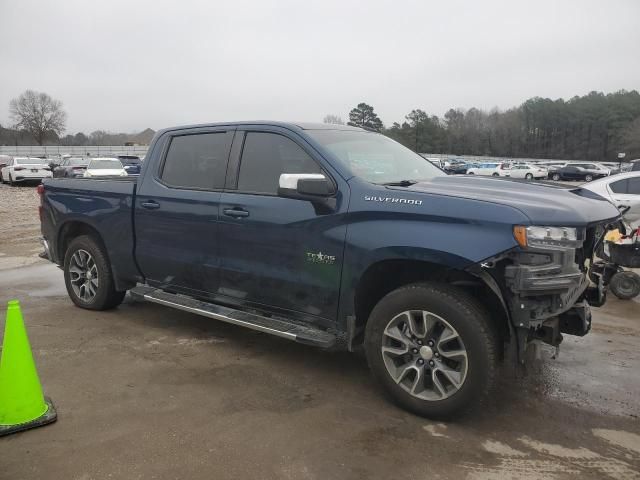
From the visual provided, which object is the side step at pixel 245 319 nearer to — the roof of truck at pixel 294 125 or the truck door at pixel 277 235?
the truck door at pixel 277 235

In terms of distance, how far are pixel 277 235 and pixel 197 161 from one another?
1270mm

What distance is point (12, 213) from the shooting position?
1506cm

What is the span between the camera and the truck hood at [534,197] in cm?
311

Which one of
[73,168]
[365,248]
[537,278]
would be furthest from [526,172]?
[537,278]

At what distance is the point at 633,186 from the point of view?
1081 cm

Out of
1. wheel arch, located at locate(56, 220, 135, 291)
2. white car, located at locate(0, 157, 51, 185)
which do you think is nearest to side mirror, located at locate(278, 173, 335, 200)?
wheel arch, located at locate(56, 220, 135, 291)

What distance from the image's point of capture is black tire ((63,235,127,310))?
5445mm

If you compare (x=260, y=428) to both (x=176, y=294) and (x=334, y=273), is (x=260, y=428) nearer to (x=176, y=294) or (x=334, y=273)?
(x=334, y=273)

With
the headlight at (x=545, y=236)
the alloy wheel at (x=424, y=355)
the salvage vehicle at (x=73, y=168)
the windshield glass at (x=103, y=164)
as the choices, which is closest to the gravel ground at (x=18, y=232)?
the windshield glass at (x=103, y=164)

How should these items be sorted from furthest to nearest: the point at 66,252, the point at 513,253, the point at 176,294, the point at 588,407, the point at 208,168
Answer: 1. the point at 66,252
2. the point at 176,294
3. the point at 208,168
4. the point at 588,407
5. the point at 513,253

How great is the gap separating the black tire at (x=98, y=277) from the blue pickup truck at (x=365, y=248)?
35 cm

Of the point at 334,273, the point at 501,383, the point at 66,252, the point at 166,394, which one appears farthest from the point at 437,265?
the point at 66,252

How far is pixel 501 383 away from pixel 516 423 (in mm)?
666

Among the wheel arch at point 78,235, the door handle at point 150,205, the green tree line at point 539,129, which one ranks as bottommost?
the wheel arch at point 78,235
